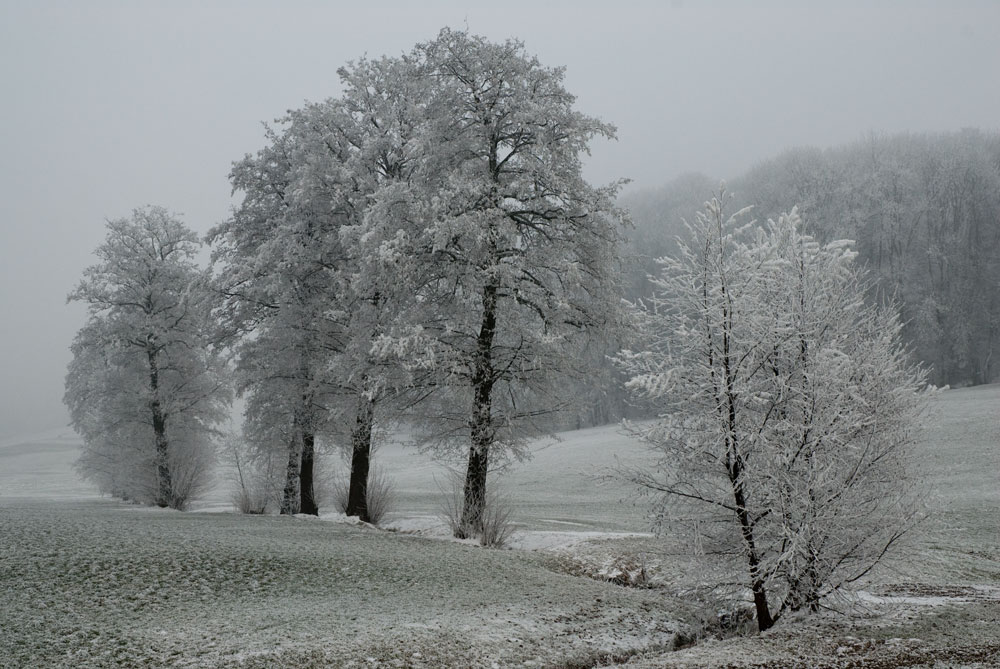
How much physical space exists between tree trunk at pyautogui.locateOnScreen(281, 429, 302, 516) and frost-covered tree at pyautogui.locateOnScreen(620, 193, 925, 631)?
11592 mm

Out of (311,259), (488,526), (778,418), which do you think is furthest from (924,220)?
(778,418)

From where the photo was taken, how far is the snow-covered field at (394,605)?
5539 millimetres

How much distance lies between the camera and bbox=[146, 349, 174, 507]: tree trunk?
21547 mm

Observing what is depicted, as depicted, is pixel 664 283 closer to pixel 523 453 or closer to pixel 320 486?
pixel 523 453

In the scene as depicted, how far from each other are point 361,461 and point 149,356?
1038 centimetres

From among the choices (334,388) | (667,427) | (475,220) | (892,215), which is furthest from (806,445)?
(892,215)

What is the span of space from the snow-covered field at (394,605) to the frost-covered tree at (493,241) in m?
3.16

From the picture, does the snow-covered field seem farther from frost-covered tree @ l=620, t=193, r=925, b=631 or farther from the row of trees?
the row of trees

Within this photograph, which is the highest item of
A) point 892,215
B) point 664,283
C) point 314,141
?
point 892,215

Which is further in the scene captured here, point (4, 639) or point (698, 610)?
point (698, 610)

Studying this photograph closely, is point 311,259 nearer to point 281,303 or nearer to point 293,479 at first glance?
point 281,303

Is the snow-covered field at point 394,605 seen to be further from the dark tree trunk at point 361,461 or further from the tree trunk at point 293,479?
the tree trunk at point 293,479

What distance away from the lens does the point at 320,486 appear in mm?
22625

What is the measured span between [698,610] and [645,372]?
3162 mm
